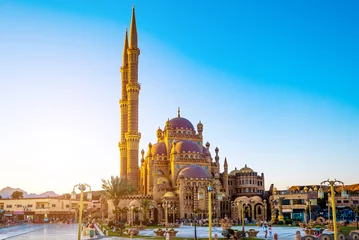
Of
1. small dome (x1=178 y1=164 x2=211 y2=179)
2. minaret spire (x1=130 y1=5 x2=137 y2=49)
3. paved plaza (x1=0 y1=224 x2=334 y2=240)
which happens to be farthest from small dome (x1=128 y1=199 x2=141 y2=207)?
minaret spire (x1=130 y1=5 x2=137 y2=49)

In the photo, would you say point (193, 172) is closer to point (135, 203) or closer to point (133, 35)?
point (135, 203)

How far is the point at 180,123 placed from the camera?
90.3 metres

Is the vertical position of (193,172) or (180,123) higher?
(180,123)

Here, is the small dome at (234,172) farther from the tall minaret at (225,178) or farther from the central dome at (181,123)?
the central dome at (181,123)

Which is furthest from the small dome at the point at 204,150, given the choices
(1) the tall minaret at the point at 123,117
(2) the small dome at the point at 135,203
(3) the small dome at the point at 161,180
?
(2) the small dome at the point at 135,203

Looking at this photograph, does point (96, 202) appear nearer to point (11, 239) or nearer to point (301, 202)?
point (301, 202)

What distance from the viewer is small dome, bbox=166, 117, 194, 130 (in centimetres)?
8950

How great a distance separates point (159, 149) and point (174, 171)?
8.43 metres

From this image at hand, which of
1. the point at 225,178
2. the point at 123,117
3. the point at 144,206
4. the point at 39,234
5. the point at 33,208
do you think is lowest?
the point at 39,234

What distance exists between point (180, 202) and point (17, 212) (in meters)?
40.2

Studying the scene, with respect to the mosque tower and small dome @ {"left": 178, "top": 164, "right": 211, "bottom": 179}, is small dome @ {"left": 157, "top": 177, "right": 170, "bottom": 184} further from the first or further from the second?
the mosque tower

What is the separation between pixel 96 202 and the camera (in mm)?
120250

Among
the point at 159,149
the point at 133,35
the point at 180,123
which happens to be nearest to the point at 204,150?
the point at 180,123

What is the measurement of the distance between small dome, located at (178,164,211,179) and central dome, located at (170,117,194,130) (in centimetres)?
1393
